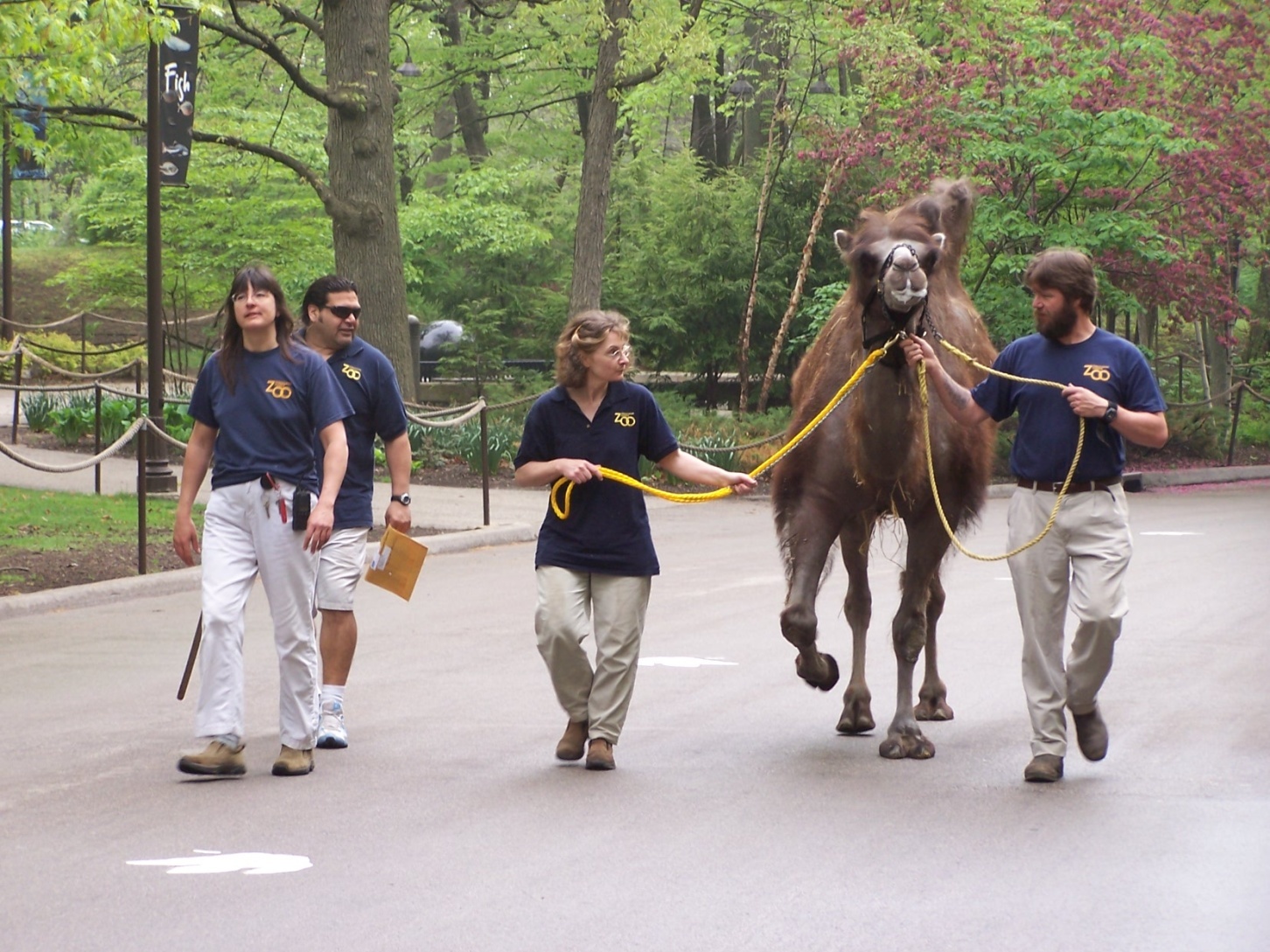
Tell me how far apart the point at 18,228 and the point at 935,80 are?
145 ft

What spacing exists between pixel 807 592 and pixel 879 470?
618 mm

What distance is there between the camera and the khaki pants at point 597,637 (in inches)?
285

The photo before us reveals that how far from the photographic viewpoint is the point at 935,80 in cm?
2438

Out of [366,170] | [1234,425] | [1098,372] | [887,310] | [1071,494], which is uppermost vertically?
[366,170]

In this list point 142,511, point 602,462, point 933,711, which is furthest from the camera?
point 142,511

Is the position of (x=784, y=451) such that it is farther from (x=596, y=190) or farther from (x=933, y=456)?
(x=596, y=190)

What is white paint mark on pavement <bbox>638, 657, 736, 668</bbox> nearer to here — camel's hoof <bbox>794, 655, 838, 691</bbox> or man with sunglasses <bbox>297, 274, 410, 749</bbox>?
camel's hoof <bbox>794, 655, 838, 691</bbox>

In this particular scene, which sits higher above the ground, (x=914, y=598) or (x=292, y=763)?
(x=914, y=598)

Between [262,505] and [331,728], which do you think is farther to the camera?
[331,728]

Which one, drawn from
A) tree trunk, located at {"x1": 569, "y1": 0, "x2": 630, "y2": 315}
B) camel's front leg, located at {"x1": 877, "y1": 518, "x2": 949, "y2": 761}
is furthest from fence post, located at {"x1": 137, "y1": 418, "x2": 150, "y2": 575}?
tree trunk, located at {"x1": 569, "y1": 0, "x2": 630, "y2": 315}

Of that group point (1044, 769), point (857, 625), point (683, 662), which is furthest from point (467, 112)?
point (1044, 769)

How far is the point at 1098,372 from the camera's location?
23.2ft

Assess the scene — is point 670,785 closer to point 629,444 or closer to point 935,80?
point 629,444

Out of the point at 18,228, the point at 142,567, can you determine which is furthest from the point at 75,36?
the point at 18,228
